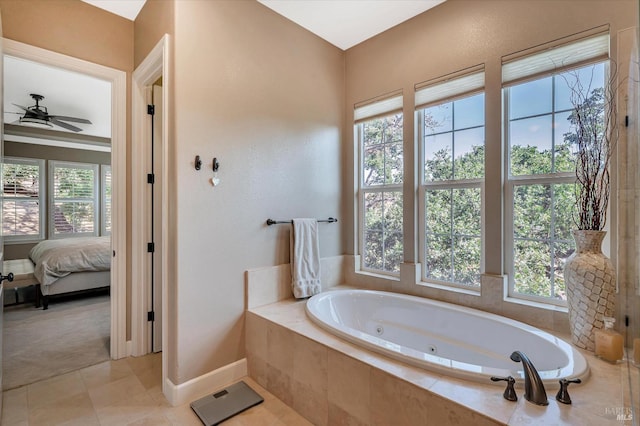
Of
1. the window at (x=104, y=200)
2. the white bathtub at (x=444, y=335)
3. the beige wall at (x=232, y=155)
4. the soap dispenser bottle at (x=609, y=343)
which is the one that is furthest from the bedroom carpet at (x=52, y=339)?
the soap dispenser bottle at (x=609, y=343)

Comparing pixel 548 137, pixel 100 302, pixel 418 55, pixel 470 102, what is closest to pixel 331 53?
pixel 418 55

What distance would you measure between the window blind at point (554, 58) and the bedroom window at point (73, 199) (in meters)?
7.08

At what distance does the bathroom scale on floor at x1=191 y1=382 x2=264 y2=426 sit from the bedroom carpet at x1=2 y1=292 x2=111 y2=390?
1.17 meters

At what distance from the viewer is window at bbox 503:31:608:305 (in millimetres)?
1883

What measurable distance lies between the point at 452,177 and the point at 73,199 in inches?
265

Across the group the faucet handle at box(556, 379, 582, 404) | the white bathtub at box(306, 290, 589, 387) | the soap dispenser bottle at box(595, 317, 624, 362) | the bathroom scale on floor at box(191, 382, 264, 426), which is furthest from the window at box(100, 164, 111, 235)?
the soap dispenser bottle at box(595, 317, 624, 362)

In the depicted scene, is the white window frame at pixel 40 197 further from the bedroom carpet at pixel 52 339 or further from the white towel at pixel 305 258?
the white towel at pixel 305 258

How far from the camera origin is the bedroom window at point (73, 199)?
5.67 metres

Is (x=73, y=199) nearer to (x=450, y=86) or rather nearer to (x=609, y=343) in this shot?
(x=450, y=86)

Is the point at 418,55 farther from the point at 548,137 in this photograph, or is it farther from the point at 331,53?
the point at 548,137

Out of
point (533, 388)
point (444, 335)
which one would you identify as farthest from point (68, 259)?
point (533, 388)

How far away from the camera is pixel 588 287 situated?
5.20ft

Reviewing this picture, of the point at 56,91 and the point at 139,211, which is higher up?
the point at 56,91

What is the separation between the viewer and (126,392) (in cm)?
202
